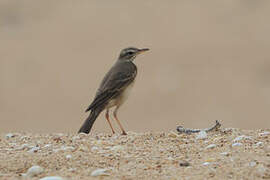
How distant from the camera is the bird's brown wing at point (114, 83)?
1007cm

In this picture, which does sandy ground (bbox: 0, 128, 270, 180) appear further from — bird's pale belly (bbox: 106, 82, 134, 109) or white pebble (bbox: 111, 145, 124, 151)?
bird's pale belly (bbox: 106, 82, 134, 109)

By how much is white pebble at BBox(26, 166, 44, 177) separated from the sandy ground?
0.06 feet

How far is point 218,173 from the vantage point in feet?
20.5

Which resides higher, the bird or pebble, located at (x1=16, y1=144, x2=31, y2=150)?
the bird

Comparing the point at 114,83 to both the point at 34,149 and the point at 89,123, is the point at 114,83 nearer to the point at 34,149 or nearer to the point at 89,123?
the point at 89,123

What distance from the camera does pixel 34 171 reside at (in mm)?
6207

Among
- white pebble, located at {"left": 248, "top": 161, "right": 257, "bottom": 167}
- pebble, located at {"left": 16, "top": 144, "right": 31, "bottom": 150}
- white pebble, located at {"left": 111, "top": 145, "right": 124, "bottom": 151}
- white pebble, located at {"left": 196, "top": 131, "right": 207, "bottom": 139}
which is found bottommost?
white pebble, located at {"left": 248, "top": 161, "right": 257, "bottom": 167}

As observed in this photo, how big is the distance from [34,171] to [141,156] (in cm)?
152

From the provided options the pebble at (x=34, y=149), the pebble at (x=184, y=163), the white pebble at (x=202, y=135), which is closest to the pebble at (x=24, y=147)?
the pebble at (x=34, y=149)

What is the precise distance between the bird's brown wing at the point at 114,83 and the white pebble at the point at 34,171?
3.63 m

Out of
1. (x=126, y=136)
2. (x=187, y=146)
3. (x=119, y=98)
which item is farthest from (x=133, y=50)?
(x=187, y=146)

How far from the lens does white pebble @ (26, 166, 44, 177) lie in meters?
6.17

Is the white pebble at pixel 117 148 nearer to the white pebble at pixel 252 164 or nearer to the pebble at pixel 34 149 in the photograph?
the pebble at pixel 34 149

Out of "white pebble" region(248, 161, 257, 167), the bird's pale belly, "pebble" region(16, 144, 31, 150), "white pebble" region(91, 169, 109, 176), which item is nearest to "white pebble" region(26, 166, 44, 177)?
"white pebble" region(91, 169, 109, 176)
